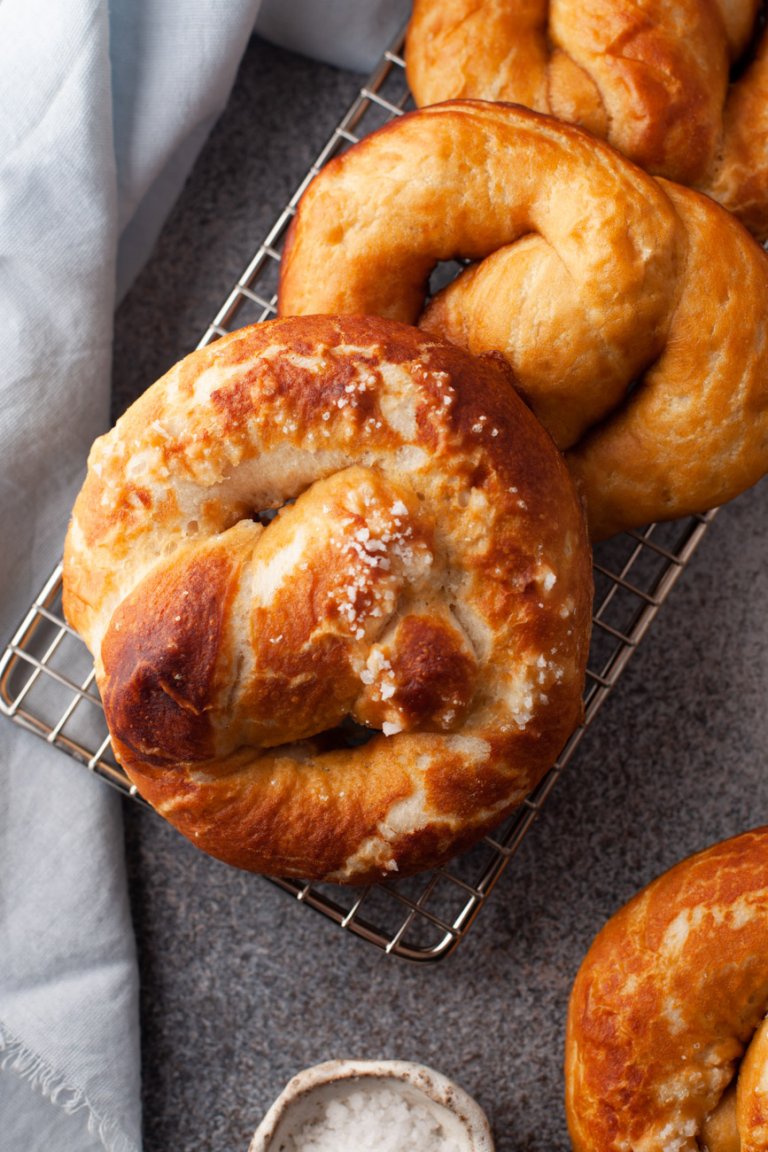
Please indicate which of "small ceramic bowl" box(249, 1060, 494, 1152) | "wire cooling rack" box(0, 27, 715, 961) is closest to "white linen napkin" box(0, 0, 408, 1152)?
"wire cooling rack" box(0, 27, 715, 961)

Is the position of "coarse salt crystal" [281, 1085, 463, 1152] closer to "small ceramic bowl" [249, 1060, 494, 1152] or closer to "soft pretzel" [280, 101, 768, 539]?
"small ceramic bowl" [249, 1060, 494, 1152]

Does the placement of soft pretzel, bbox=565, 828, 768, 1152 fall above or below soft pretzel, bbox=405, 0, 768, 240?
below

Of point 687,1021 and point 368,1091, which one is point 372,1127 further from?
point 687,1021

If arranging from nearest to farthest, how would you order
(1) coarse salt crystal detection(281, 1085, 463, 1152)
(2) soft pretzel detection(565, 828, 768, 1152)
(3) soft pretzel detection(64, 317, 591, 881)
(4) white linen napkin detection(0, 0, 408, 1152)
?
(3) soft pretzel detection(64, 317, 591, 881) → (2) soft pretzel detection(565, 828, 768, 1152) → (1) coarse salt crystal detection(281, 1085, 463, 1152) → (4) white linen napkin detection(0, 0, 408, 1152)

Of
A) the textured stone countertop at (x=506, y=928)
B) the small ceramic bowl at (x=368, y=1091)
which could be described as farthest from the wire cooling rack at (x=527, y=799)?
the small ceramic bowl at (x=368, y=1091)

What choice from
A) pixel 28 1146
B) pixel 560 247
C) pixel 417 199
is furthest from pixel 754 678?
pixel 28 1146

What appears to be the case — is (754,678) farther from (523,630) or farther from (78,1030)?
(78,1030)

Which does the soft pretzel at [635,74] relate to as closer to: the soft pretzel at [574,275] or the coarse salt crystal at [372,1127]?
the soft pretzel at [574,275]

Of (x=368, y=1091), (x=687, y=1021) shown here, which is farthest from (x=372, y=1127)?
(x=687, y=1021)
